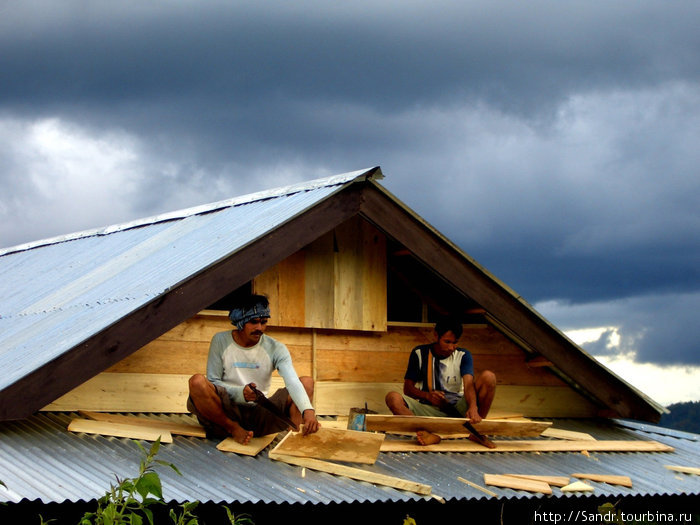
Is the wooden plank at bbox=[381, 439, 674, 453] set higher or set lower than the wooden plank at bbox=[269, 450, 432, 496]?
higher

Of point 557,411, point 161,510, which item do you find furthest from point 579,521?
point 161,510

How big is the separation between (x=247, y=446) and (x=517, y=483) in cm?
233

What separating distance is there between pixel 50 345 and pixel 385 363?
12.2 ft

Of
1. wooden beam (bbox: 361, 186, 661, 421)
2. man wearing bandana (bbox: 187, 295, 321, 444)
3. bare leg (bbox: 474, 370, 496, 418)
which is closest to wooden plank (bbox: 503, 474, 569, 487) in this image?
bare leg (bbox: 474, 370, 496, 418)

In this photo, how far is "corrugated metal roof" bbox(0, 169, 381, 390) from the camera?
27.6 ft

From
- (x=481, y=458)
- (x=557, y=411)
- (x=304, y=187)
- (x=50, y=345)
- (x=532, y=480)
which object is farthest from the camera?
(x=557, y=411)

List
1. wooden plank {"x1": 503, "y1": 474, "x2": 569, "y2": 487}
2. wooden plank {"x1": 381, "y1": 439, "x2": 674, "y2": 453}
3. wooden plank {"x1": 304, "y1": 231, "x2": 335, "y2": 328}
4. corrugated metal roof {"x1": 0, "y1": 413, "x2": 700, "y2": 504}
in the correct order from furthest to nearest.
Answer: wooden plank {"x1": 304, "y1": 231, "x2": 335, "y2": 328}, wooden plank {"x1": 381, "y1": 439, "x2": 674, "y2": 453}, wooden plank {"x1": 503, "y1": 474, "x2": 569, "y2": 487}, corrugated metal roof {"x1": 0, "y1": 413, "x2": 700, "y2": 504}

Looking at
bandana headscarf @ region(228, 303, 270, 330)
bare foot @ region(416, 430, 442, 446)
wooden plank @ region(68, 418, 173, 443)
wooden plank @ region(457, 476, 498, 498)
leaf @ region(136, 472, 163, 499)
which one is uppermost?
bandana headscarf @ region(228, 303, 270, 330)

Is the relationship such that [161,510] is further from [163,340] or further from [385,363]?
[385,363]

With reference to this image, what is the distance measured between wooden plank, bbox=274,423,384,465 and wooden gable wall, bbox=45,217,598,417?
1.59 meters

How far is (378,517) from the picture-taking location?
8.69 meters

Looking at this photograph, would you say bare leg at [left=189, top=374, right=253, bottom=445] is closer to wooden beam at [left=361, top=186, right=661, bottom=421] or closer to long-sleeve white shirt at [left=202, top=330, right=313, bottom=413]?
long-sleeve white shirt at [left=202, top=330, right=313, bottom=413]

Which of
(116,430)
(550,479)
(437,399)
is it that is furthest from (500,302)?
(116,430)

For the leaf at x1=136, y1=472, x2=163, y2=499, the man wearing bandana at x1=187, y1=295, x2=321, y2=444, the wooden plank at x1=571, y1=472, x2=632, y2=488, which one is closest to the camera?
the leaf at x1=136, y1=472, x2=163, y2=499
